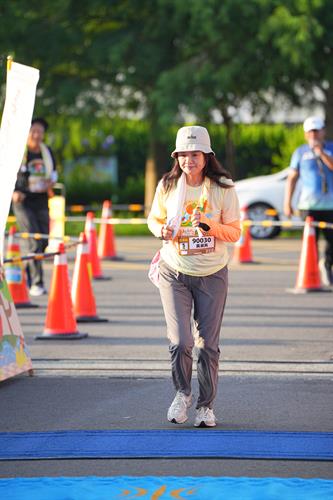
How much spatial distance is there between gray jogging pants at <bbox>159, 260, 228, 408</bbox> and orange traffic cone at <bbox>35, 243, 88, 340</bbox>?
3.54 meters

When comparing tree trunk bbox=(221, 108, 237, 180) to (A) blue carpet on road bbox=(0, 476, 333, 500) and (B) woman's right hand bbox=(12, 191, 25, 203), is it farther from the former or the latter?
(A) blue carpet on road bbox=(0, 476, 333, 500)

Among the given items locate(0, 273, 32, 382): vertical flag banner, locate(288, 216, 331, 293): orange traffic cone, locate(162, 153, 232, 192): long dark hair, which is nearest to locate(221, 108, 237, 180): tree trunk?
locate(288, 216, 331, 293): orange traffic cone

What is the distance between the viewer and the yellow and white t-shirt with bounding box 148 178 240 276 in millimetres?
7852

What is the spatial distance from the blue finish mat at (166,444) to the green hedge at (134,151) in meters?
27.8

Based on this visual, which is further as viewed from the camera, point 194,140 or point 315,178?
point 315,178

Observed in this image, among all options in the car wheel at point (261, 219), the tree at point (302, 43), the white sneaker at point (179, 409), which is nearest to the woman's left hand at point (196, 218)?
the white sneaker at point (179, 409)

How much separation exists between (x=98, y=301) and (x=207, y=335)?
7301 mm

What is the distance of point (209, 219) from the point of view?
781cm

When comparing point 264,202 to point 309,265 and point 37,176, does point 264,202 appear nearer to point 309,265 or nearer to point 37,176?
point 309,265

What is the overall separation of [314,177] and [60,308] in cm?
446

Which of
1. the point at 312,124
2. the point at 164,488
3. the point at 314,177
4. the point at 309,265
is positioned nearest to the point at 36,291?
the point at 309,265

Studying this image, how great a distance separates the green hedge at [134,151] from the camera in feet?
124

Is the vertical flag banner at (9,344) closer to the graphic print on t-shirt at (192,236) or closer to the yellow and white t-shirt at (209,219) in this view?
the yellow and white t-shirt at (209,219)

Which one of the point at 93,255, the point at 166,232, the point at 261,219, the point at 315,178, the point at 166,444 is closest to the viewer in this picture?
the point at 166,444
